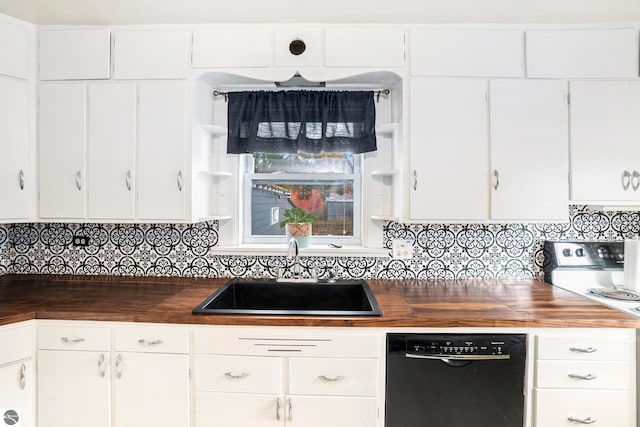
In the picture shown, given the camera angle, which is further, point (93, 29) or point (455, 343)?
point (93, 29)

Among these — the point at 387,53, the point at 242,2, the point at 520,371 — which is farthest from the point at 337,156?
the point at 520,371

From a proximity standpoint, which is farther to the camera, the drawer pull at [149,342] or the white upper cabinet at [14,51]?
the white upper cabinet at [14,51]

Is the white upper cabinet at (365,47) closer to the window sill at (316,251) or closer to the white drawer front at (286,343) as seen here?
the window sill at (316,251)

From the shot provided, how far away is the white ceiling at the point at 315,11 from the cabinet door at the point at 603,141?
377 mm

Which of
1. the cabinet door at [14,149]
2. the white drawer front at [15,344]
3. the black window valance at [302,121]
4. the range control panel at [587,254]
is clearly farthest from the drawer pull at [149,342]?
the range control panel at [587,254]

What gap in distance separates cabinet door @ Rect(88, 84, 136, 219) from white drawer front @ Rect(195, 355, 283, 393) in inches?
37.4

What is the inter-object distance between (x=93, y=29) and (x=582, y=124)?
273 centimetres

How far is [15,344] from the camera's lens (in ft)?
4.95

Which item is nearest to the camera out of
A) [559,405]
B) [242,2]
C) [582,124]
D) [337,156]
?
[559,405]

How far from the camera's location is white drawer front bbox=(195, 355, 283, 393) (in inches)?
→ 59.1

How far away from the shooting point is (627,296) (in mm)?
1796

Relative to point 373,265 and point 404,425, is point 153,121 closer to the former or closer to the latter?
point 373,265

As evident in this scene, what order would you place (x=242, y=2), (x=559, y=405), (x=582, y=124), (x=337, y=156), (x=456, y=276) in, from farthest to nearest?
1. (x=337, y=156)
2. (x=456, y=276)
3. (x=582, y=124)
4. (x=242, y=2)
5. (x=559, y=405)

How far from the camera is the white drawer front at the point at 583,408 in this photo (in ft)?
4.79
